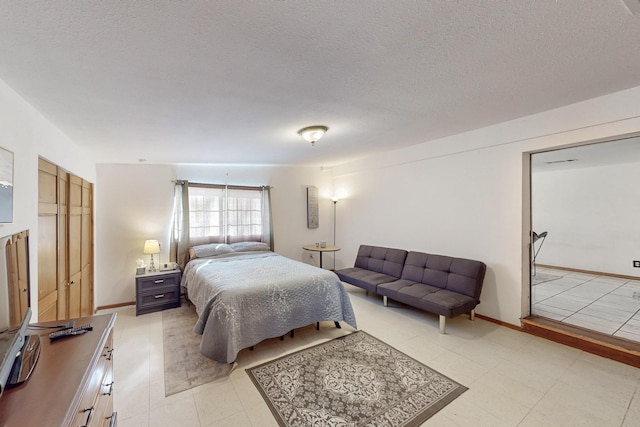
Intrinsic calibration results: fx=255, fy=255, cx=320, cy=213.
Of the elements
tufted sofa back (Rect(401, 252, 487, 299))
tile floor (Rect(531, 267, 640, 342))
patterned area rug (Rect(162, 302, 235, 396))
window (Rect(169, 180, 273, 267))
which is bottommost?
patterned area rug (Rect(162, 302, 235, 396))

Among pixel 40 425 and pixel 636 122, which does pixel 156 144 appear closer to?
pixel 40 425

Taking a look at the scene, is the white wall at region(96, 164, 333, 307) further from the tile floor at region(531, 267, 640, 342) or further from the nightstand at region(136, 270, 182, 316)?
the tile floor at region(531, 267, 640, 342)

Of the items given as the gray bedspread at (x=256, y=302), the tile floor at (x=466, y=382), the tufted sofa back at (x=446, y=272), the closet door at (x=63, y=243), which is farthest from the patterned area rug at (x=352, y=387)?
the closet door at (x=63, y=243)

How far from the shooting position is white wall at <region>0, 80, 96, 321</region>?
5.05ft

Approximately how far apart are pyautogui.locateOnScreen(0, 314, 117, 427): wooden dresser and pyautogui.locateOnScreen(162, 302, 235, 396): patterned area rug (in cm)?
78

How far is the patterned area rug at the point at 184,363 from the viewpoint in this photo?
7.15ft

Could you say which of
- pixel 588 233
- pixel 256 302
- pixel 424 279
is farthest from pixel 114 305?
pixel 588 233

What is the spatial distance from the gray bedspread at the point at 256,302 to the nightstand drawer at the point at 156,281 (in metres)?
0.49

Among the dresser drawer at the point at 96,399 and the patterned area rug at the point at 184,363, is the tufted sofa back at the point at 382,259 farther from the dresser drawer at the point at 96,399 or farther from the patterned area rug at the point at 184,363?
the dresser drawer at the point at 96,399

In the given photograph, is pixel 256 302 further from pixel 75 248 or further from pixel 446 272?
pixel 446 272

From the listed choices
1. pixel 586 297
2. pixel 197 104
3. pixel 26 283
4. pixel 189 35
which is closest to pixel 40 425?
pixel 26 283

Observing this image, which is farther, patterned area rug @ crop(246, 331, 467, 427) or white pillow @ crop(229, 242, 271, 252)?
white pillow @ crop(229, 242, 271, 252)

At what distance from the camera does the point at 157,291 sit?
12.3 ft

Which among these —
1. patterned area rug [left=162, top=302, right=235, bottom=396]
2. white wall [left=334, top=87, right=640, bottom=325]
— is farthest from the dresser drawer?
white wall [left=334, top=87, right=640, bottom=325]
